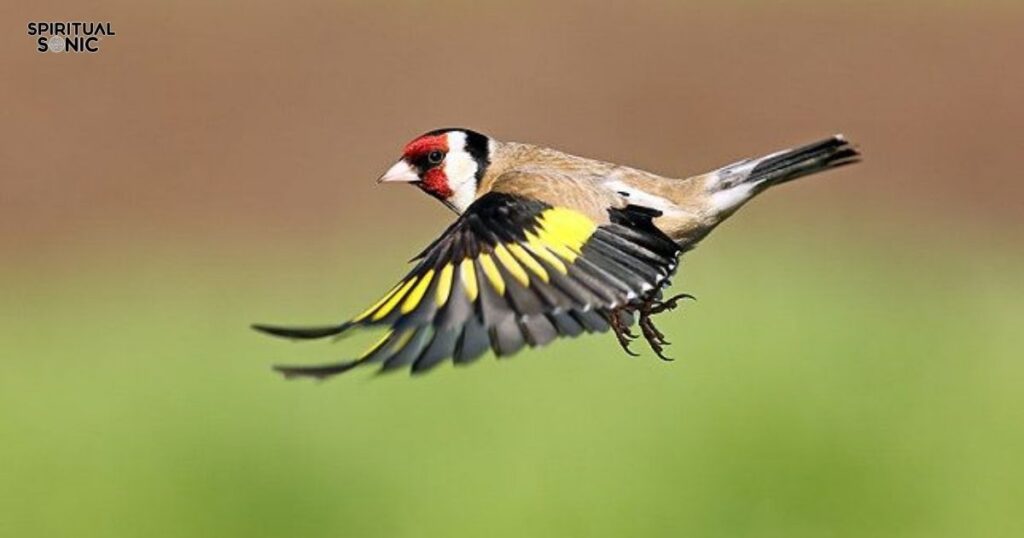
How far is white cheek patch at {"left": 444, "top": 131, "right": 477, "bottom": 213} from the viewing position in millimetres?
4695

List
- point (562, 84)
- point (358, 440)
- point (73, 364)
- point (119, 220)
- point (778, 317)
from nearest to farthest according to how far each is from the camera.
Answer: point (358, 440)
point (778, 317)
point (73, 364)
point (119, 220)
point (562, 84)

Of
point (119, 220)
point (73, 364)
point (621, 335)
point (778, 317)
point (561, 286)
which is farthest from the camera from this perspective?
point (119, 220)

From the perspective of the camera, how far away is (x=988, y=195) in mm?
15859

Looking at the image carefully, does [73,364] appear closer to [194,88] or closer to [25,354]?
[25,354]

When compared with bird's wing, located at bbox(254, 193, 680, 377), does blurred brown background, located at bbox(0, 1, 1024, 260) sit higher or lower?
higher

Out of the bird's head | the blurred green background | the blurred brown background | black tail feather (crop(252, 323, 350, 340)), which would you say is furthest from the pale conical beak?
the blurred brown background

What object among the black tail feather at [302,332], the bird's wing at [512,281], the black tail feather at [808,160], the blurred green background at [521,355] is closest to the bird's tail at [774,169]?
the black tail feather at [808,160]

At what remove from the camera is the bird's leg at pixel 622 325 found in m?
4.06

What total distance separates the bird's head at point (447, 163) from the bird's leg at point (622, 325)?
0.54 meters

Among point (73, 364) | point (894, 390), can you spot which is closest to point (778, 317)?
point (894, 390)

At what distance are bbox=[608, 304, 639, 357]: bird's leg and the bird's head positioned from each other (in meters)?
0.54

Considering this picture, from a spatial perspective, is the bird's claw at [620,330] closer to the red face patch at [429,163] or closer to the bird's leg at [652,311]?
the bird's leg at [652,311]

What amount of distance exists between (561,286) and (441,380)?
21.6 feet

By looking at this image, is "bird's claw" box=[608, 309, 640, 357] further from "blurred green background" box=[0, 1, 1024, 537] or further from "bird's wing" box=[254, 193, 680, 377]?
"blurred green background" box=[0, 1, 1024, 537]
